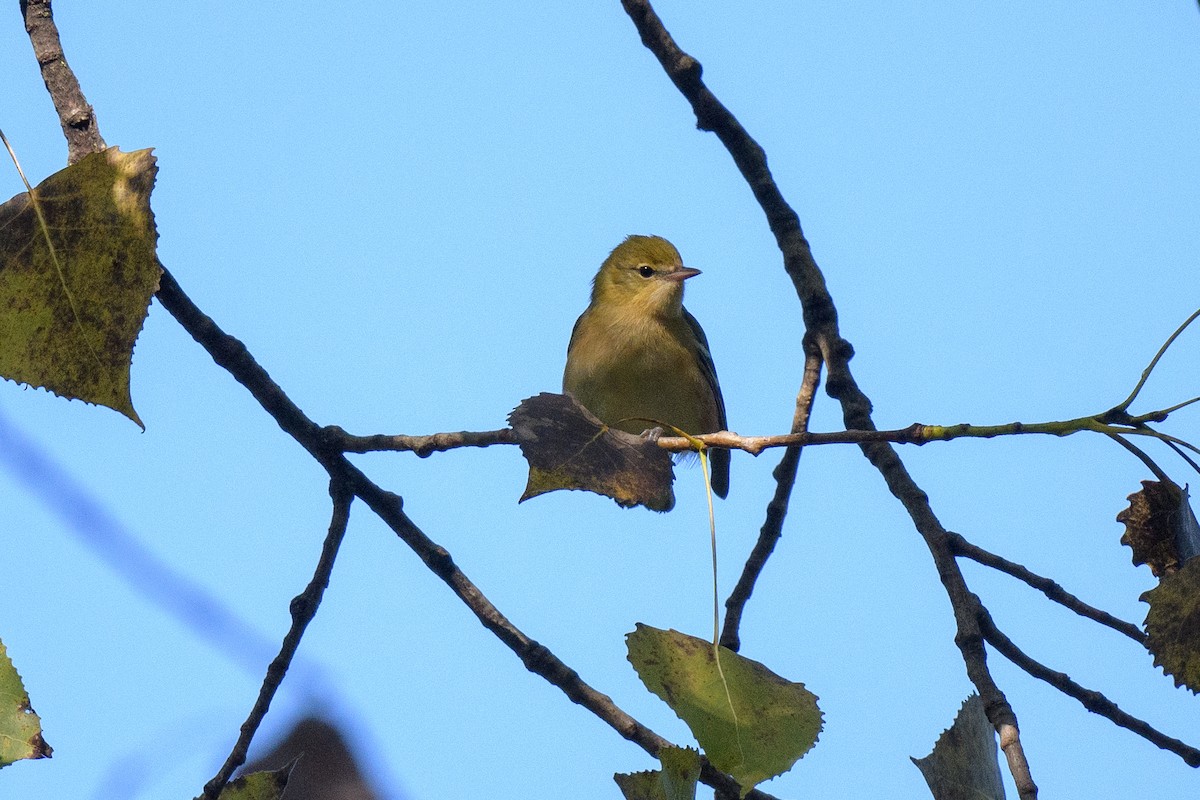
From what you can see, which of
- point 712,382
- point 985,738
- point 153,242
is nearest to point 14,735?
point 153,242

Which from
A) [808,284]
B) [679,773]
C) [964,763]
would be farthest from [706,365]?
[679,773]

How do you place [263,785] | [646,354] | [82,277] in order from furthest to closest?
[646,354]
[263,785]
[82,277]

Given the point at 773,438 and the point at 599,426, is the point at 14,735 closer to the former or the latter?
the point at 599,426

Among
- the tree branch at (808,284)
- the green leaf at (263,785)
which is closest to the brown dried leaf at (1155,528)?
the tree branch at (808,284)

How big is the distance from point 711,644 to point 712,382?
509cm

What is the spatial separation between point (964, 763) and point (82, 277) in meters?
1.91

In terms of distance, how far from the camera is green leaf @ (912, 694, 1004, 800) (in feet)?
7.79

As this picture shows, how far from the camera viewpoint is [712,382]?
742 centimetres

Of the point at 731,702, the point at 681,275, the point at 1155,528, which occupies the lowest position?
the point at 731,702

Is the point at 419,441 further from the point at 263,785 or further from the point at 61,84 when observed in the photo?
the point at 61,84

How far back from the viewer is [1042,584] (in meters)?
3.11

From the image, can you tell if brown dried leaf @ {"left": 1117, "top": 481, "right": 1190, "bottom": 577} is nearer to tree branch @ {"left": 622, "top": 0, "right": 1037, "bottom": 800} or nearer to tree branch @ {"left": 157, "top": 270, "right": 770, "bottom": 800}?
tree branch @ {"left": 622, "top": 0, "right": 1037, "bottom": 800}

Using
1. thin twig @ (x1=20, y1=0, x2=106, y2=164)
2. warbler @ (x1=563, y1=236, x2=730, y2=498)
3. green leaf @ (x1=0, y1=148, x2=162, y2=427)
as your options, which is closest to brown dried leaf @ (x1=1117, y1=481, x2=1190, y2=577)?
green leaf @ (x1=0, y1=148, x2=162, y2=427)

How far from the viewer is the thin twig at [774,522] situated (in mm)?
4375
